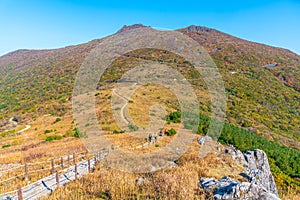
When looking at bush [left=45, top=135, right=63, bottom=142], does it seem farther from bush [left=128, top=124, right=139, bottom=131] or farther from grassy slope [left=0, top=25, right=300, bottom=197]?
bush [left=128, top=124, right=139, bottom=131]

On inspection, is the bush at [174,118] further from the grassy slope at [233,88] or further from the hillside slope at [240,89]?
the hillside slope at [240,89]

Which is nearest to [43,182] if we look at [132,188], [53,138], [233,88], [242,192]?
[132,188]

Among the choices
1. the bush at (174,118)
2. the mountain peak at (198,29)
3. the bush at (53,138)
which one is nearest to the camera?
the bush at (53,138)

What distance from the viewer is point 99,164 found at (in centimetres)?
1184

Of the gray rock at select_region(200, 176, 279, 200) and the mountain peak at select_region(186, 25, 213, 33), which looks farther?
the mountain peak at select_region(186, 25, 213, 33)

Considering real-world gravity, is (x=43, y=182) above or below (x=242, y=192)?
below

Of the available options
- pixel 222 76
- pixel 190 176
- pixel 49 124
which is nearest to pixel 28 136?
pixel 49 124

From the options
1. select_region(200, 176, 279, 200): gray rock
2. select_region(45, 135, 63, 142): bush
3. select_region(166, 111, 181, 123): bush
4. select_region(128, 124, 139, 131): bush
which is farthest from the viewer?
select_region(166, 111, 181, 123): bush

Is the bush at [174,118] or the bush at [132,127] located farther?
the bush at [174,118]

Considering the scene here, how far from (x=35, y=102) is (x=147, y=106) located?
26358mm

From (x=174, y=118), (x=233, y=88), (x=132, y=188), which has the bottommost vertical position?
(x=174, y=118)

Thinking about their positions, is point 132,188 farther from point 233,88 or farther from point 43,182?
point 233,88

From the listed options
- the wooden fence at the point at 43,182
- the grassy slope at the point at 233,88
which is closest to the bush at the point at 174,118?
the grassy slope at the point at 233,88

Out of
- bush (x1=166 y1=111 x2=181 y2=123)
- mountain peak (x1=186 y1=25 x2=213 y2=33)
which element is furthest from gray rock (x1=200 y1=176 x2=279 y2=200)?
mountain peak (x1=186 y1=25 x2=213 y2=33)
